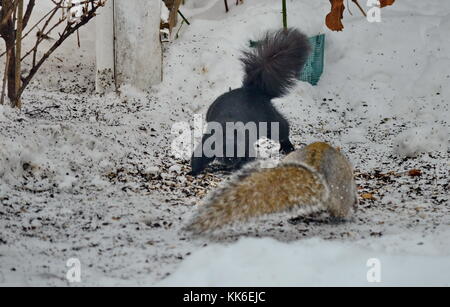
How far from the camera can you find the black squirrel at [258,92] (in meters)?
2.97

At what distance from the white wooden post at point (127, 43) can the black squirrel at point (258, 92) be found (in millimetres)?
1487

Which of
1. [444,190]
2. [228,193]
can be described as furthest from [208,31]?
[228,193]

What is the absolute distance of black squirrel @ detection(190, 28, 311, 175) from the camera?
297 cm

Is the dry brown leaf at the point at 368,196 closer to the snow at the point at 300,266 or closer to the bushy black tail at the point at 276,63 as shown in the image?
the bushy black tail at the point at 276,63

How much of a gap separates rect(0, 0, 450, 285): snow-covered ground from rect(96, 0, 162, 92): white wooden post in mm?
153

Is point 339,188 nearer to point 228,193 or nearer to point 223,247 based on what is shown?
point 228,193

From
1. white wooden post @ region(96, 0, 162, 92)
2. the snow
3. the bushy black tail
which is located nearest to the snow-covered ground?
the snow

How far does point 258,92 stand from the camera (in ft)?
9.98

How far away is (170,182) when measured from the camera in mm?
3025

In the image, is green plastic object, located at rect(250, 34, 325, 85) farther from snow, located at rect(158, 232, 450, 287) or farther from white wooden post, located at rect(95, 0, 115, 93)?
snow, located at rect(158, 232, 450, 287)

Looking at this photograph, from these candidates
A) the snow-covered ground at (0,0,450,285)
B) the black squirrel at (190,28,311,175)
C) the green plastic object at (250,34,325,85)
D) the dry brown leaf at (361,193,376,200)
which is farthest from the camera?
the green plastic object at (250,34,325,85)

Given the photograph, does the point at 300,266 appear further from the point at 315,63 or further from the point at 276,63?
the point at 315,63
